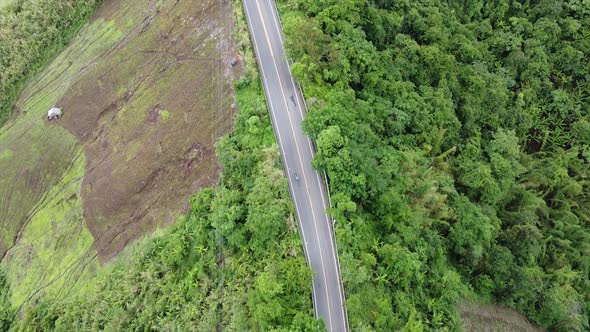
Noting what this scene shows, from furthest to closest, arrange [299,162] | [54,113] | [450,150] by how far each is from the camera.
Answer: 1. [54,113]
2. [450,150]
3. [299,162]

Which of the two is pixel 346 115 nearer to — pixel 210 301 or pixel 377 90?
pixel 377 90

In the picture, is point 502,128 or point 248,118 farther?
point 502,128

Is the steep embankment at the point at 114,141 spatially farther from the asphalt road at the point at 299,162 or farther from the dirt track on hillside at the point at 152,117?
the asphalt road at the point at 299,162

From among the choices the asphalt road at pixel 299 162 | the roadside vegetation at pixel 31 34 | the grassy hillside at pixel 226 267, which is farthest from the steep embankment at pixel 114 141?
the asphalt road at pixel 299 162

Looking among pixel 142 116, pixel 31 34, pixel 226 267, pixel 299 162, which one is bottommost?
pixel 226 267

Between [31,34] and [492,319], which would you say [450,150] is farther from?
[31,34]

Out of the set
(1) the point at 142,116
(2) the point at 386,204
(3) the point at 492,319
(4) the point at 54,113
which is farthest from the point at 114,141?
(3) the point at 492,319

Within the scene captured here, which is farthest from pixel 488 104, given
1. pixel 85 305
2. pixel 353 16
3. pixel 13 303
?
pixel 13 303

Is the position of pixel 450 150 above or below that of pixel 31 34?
below
